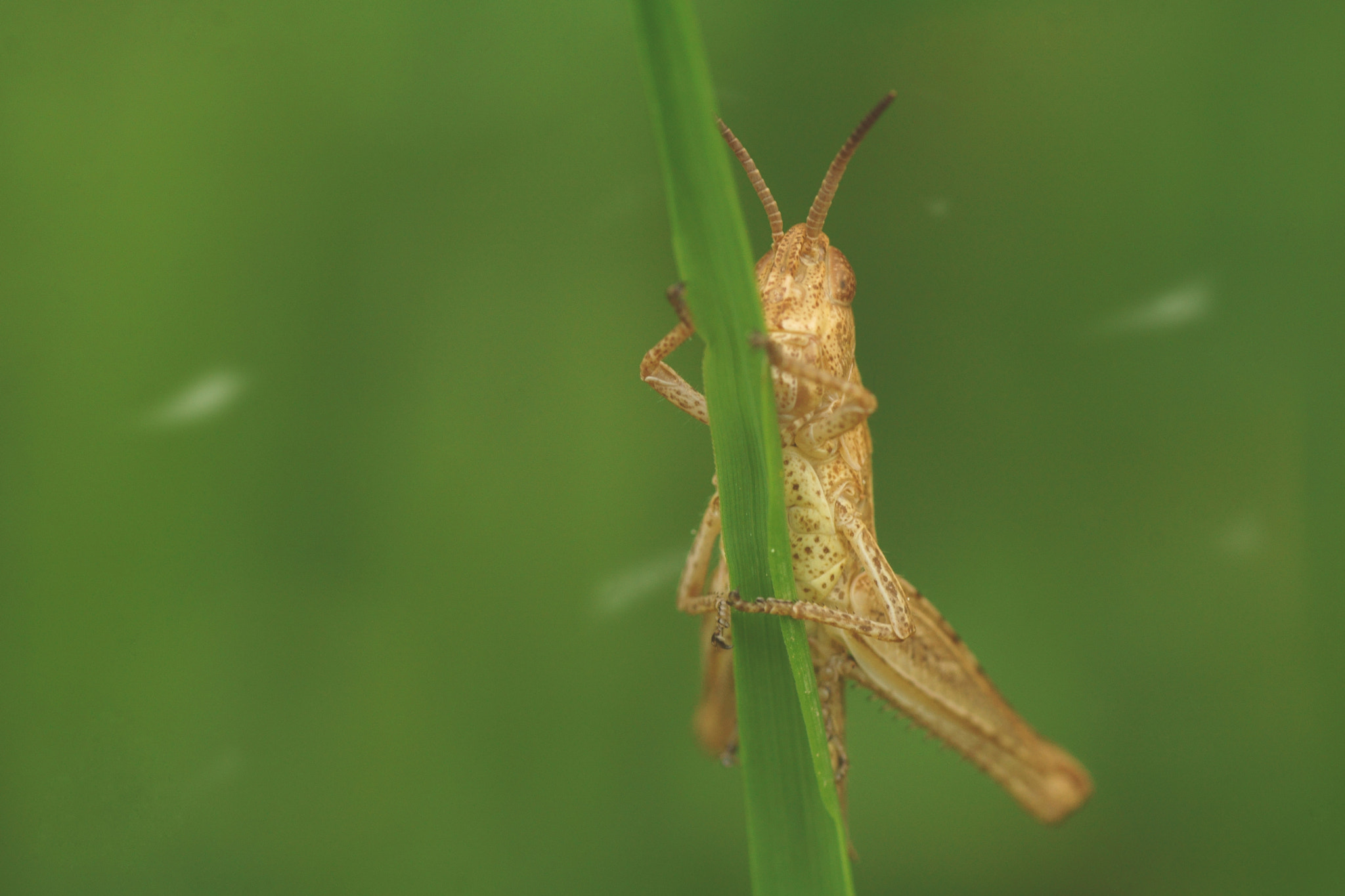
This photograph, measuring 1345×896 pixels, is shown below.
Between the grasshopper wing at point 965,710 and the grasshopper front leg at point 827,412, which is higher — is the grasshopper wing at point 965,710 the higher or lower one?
the lower one

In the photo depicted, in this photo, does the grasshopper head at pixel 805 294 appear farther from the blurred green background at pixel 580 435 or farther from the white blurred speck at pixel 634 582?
the white blurred speck at pixel 634 582

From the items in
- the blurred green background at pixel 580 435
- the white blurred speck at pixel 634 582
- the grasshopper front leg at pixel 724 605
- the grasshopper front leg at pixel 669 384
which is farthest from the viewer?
the white blurred speck at pixel 634 582

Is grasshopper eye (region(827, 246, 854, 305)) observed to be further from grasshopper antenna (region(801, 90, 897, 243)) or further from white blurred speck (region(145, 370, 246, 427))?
white blurred speck (region(145, 370, 246, 427))

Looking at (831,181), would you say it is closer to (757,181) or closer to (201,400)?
(757,181)

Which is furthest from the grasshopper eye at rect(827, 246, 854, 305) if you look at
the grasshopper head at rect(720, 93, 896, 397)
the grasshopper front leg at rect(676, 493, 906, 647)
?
the grasshopper front leg at rect(676, 493, 906, 647)

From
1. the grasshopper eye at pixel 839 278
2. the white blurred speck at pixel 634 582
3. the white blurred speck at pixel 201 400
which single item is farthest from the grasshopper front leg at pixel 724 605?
the white blurred speck at pixel 201 400

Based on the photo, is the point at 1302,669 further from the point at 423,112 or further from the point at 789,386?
the point at 423,112

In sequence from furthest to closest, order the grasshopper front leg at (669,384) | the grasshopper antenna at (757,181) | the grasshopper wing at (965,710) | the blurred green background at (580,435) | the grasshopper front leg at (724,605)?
the blurred green background at (580,435) → the grasshopper wing at (965,710) → the grasshopper front leg at (669,384) → the grasshopper antenna at (757,181) → the grasshopper front leg at (724,605)
